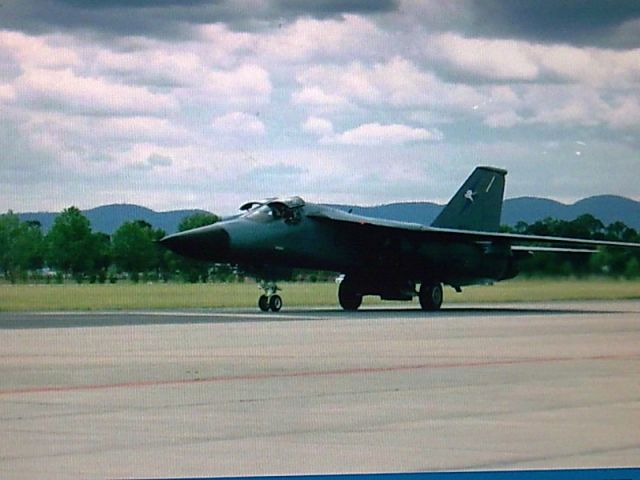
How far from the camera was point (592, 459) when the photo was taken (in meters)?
5.64

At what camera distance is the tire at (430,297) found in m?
23.2

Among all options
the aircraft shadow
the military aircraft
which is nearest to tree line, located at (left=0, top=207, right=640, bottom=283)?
the aircraft shadow

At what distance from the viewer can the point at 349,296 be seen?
913 inches

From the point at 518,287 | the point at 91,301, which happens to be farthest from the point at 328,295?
the point at 91,301

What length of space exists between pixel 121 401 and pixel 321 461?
2.57m

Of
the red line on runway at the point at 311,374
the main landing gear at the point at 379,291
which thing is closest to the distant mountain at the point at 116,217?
the red line on runway at the point at 311,374

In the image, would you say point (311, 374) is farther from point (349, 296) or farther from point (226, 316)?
point (349, 296)

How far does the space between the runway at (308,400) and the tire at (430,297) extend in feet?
→ 25.5

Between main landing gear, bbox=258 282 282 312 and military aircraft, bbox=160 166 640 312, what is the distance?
14 mm

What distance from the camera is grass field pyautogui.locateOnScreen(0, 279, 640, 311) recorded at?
777 centimetres

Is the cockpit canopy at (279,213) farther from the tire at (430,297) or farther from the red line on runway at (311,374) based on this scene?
the red line on runway at (311,374)

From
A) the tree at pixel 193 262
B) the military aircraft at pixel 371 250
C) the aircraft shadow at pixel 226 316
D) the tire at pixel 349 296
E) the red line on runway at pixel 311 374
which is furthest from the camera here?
the tire at pixel 349 296

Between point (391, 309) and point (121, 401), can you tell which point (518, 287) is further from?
point (121, 401)

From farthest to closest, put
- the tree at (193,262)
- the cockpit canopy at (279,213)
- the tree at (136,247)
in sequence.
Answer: the cockpit canopy at (279,213) < the tree at (193,262) < the tree at (136,247)
